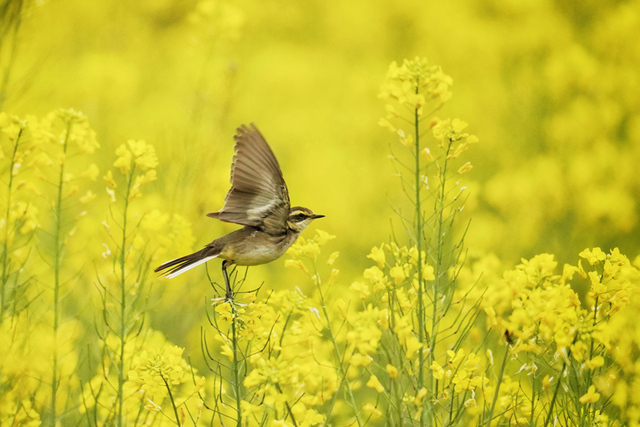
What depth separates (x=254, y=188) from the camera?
6.50 feet

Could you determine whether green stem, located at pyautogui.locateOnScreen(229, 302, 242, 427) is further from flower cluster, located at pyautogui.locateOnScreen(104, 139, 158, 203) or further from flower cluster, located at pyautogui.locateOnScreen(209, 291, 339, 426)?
flower cluster, located at pyautogui.locateOnScreen(104, 139, 158, 203)

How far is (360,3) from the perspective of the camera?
8344 mm

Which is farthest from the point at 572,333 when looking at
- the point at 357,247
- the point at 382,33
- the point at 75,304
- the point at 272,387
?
the point at 382,33

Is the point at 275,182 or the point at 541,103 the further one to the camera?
the point at 541,103

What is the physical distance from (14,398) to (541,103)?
4222mm

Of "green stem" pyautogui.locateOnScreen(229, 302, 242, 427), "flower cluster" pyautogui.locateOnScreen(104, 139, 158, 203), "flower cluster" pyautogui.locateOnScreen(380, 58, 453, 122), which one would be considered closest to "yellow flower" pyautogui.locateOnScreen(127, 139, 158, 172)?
"flower cluster" pyautogui.locateOnScreen(104, 139, 158, 203)

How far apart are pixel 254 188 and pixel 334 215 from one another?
3884 millimetres

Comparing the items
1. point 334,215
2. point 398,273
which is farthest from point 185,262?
point 334,215

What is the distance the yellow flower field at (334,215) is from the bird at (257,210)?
0.08 meters

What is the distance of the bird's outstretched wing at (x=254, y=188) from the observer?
6.34 feet

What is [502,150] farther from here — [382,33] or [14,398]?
[14,398]

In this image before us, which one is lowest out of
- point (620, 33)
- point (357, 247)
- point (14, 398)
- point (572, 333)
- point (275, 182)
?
point (14, 398)

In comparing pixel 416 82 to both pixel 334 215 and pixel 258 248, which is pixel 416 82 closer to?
pixel 258 248

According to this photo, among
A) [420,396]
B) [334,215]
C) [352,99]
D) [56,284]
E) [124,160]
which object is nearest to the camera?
[420,396]
